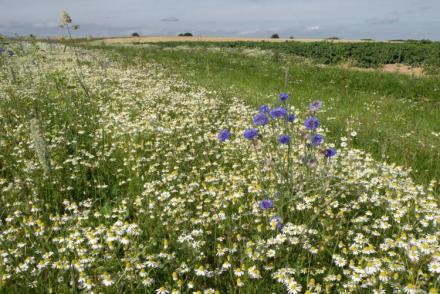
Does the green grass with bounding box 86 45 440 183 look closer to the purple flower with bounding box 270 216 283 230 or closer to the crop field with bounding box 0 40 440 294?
Answer: the crop field with bounding box 0 40 440 294

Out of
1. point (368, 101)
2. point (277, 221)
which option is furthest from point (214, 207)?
point (368, 101)

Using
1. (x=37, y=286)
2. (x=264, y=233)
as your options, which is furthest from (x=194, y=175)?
(x=37, y=286)

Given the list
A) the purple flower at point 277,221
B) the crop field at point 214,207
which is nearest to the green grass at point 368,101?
the crop field at point 214,207

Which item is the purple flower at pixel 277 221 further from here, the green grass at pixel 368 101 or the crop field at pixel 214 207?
the green grass at pixel 368 101

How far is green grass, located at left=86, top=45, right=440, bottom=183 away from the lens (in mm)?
6340

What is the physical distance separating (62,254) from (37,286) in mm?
395

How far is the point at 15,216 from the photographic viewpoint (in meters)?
3.95

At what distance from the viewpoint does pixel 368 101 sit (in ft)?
34.7

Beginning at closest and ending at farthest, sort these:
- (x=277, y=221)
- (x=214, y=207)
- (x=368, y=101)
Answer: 1. (x=277, y=221)
2. (x=214, y=207)
3. (x=368, y=101)

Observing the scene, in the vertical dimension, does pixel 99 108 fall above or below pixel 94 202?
above

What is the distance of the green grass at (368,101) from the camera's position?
20.8 feet

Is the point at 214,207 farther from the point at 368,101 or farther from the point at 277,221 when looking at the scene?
the point at 368,101

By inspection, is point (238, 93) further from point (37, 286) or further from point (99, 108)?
point (37, 286)

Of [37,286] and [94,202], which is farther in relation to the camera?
[94,202]
